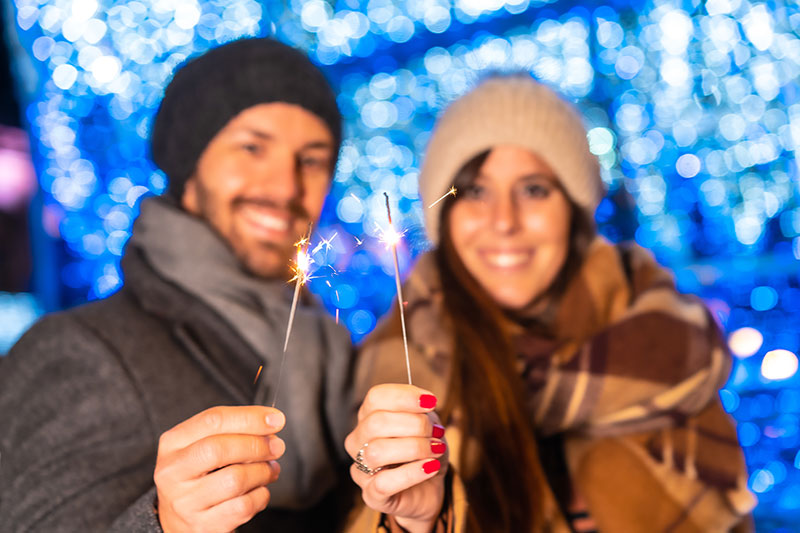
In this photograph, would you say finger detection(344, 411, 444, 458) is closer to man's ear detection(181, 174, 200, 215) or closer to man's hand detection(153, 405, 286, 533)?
man's hand detection(153, 405, 286, 533)

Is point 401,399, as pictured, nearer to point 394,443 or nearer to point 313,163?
point 394,443

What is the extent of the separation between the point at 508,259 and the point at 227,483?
605 millimetres

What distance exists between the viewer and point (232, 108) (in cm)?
80

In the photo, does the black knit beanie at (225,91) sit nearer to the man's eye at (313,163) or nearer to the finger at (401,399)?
the man's eye at (313,163)

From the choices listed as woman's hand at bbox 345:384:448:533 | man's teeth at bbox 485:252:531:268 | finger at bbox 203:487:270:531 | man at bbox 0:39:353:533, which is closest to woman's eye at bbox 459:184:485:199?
man's teeth at bbox 485:252:531:268

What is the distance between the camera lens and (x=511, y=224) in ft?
2.92

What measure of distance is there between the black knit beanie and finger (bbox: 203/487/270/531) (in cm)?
55

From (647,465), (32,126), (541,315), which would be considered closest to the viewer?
(647,465)

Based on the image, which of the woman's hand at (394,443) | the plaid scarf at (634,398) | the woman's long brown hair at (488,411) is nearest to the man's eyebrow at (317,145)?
the woman's long brown hair at (488,411)

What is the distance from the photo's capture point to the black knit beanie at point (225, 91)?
0.81 m

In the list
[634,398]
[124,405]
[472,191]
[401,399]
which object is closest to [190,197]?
[124,405]

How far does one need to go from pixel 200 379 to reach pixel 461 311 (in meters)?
0.44

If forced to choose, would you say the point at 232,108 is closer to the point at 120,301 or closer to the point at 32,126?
the point at 120,301

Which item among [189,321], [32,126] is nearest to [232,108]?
[189,321]
